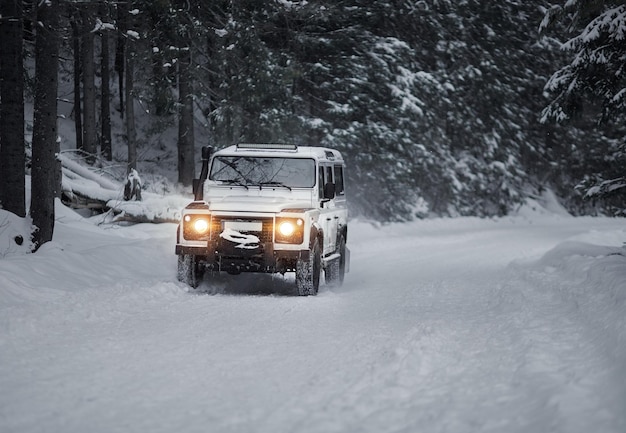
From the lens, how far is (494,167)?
113ft

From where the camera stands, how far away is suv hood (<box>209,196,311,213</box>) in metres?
10.2

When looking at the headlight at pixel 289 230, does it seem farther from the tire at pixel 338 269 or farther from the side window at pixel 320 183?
the tire at pixel 338 269

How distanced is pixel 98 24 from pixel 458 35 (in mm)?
21265

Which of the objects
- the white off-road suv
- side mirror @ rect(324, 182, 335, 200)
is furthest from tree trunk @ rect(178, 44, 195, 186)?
side mirror @ rect(324, 182, 335, 200)

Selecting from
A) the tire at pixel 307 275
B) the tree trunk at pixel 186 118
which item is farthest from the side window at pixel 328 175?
the tree trunk at pixel 186 118

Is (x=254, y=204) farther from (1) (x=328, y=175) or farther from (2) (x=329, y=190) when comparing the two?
(1) (x=328, y=175)

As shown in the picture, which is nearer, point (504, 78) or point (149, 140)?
point (149, 140)

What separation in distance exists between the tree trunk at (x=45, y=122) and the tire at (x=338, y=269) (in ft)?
16.8

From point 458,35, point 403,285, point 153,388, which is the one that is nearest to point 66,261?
point 403,285

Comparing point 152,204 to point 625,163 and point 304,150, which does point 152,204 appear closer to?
point 304,150

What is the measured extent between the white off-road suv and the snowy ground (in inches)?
19.2

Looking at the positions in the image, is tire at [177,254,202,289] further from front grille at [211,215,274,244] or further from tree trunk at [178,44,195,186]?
tree trunk at [178,44,195,186]

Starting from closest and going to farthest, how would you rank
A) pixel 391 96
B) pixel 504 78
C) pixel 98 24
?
pixel 98 24 < pixel 391 96 < pixel 504 78

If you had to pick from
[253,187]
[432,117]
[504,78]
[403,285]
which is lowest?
[403,285]
